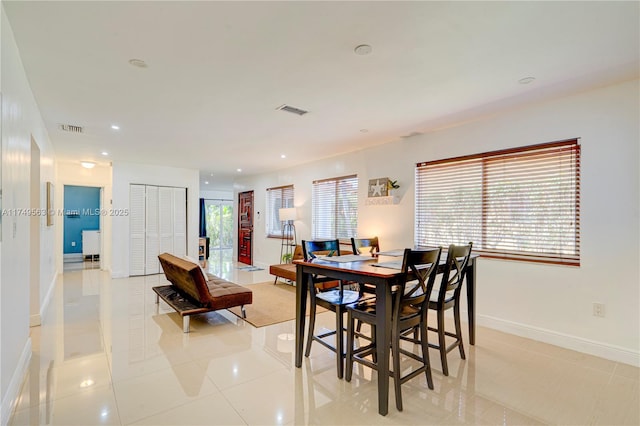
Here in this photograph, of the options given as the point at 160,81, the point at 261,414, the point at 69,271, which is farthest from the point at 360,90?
the point at 69,271

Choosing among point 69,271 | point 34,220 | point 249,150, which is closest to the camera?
point 34,220

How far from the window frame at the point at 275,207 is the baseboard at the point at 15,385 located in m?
5.12

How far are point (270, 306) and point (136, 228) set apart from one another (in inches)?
164

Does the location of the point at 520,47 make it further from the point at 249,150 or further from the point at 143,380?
the point at 249,150

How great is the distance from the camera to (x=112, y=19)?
1.91m

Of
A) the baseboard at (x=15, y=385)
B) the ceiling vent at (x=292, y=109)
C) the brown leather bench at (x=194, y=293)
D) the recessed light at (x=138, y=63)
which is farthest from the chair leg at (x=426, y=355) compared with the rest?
the recessed light at (x=138, y=63)

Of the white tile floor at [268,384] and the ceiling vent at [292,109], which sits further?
the ceiling vent at [292,109]

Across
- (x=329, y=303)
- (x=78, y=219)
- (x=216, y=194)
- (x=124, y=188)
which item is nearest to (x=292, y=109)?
(x=329, y=303)

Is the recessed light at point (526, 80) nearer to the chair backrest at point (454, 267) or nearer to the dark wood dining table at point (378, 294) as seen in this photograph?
the chair backrest at point (454, 267)

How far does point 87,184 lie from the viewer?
716 centimetres

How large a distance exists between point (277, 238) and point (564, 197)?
569 cm

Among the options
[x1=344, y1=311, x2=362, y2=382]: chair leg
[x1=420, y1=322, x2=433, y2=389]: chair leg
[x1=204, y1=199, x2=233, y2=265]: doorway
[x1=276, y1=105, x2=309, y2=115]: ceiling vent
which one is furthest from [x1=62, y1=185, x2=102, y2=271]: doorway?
[x1=420, y1=322, x2=433, y2=389]: chair leg

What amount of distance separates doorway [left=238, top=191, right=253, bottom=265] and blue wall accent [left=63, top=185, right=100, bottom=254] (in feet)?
13.6

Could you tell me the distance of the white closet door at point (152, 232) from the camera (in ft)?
22.8
